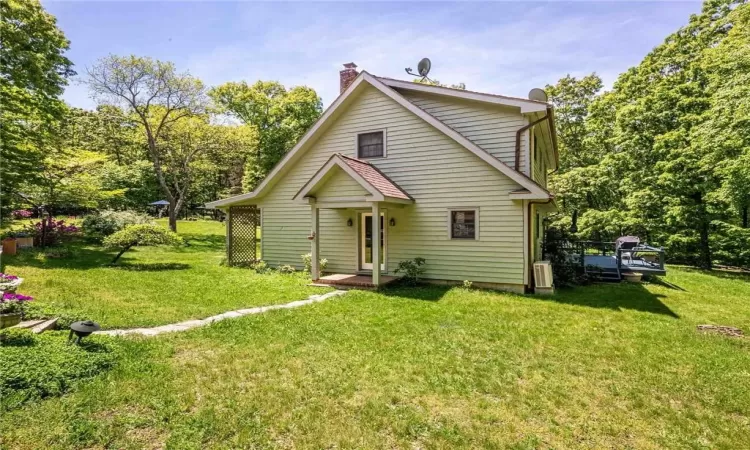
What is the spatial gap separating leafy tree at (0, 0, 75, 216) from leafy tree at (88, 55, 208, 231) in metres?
6.80

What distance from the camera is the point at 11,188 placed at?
13062 mm

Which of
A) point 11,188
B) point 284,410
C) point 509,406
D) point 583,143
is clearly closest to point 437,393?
point 509,406

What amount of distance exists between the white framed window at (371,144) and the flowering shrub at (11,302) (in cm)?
865

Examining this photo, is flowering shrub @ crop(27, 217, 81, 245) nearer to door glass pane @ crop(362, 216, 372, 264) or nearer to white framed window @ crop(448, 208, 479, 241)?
door glass pane @ crop(362, 216, 372, 264)

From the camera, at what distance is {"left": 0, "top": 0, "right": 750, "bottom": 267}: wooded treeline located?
41.4 feet

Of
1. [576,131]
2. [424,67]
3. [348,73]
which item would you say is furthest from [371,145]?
[576,131]

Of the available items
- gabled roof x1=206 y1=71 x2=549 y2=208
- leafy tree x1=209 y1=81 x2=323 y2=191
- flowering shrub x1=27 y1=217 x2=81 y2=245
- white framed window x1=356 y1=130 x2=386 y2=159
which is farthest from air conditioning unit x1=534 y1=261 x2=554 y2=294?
leafy tree x1=209 y1=81 x2=323 y2=191

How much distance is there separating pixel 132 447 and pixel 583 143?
91.6ft

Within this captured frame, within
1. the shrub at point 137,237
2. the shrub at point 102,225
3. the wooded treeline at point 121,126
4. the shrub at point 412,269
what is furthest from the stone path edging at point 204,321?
the shrub at point 102,225

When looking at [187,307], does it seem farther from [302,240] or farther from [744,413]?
[744,413]

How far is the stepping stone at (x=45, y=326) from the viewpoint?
5.05m

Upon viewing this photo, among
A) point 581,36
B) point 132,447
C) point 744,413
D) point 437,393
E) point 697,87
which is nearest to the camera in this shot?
point 132,447

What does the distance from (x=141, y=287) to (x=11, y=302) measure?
4001mm

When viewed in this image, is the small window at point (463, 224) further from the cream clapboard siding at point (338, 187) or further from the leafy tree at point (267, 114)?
the leafy tree at point (267, 114)
